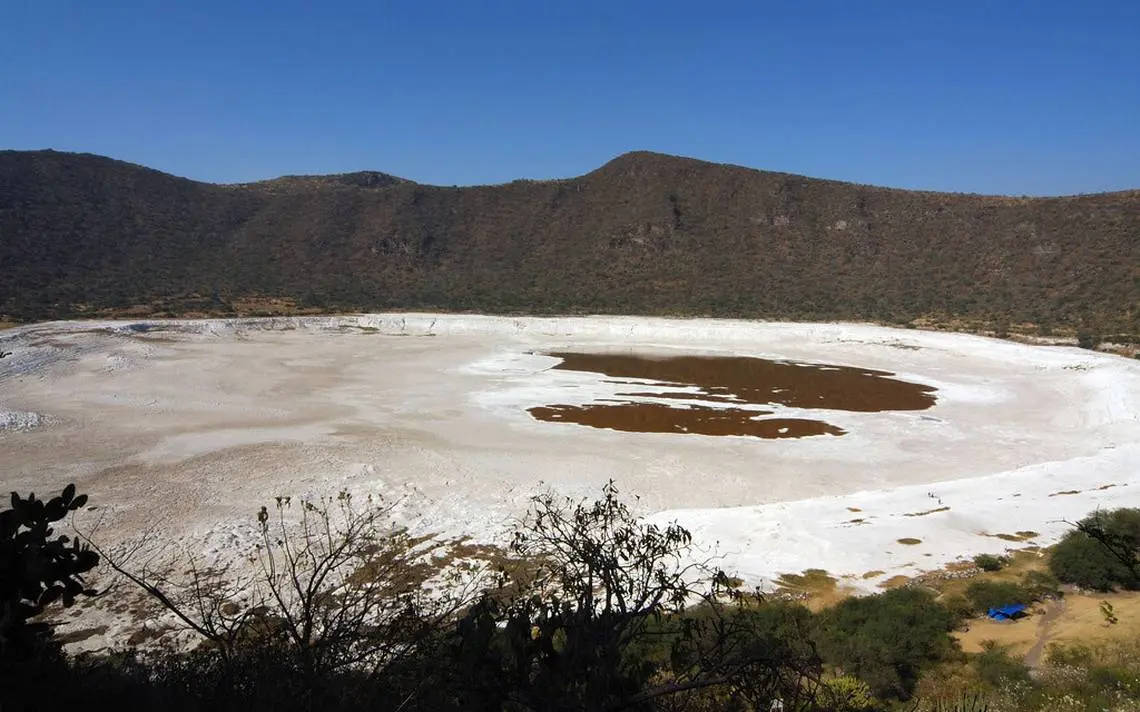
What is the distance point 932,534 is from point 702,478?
5.01 metres

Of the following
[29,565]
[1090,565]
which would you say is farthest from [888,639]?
[29,565]

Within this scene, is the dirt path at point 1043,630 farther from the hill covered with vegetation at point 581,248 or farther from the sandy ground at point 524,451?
the hill covered with vegetation at point 581,248

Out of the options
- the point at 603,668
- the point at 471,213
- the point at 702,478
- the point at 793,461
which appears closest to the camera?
the point at 603,668

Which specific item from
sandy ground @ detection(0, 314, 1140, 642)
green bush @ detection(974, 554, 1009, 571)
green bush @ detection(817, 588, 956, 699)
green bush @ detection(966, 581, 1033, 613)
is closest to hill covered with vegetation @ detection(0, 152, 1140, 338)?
sandy ground @ detection(0, 314, 1140, 642)

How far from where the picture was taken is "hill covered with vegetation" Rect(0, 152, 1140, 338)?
48844 mm

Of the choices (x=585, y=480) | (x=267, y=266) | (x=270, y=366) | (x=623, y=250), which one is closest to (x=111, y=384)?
(x=270, y=366)

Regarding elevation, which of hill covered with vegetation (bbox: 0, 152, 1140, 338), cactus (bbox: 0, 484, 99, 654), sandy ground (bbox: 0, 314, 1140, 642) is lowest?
sandy ground (bbox: 0, 314, 1140, 642)

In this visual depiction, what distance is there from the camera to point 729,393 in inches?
1027

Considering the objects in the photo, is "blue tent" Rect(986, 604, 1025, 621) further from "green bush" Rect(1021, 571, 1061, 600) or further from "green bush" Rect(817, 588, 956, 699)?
"green bush" Rect(817, 588, 956, 699)

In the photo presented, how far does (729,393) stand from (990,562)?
16.0 meters

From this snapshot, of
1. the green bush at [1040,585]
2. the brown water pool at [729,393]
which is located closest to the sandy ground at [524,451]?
the brown water pool at [729,393]

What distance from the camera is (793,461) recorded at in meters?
16.8

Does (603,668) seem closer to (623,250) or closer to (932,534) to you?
(932,534)

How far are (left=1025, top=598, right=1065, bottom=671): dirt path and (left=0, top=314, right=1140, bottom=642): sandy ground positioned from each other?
1807mm
